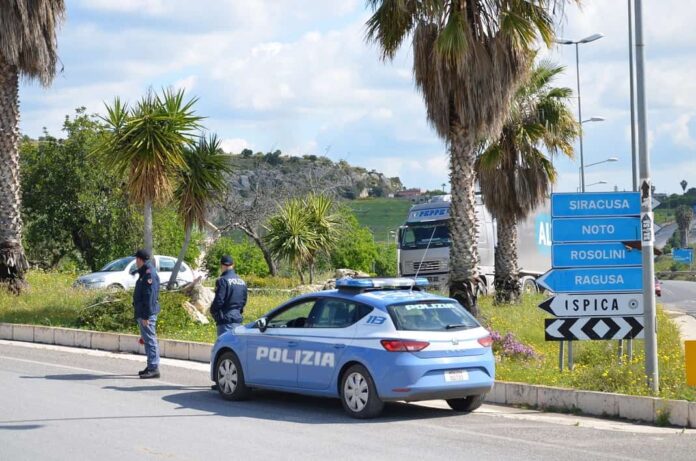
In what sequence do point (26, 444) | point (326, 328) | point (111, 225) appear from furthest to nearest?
point (111, 225), point (326, 328), point (26, 444)

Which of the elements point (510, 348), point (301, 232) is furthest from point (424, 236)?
point (510, 348)

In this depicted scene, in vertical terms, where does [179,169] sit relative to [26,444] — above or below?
above

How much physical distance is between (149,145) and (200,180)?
1.91 metres

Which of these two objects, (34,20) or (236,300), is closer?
(236,300)

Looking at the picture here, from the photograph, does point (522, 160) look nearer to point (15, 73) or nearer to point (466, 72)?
point (466, 72)

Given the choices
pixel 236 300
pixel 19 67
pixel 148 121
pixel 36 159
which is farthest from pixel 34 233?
pixel 236 300

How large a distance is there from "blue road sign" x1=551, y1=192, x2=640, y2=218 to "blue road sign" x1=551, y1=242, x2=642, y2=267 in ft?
1.56

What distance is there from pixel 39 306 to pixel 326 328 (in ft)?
42.6

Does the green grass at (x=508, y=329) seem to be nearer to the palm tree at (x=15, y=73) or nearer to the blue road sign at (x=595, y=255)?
the palm tree at (x=15, y=73)

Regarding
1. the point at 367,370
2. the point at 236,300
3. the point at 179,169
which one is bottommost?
the point at 367,370

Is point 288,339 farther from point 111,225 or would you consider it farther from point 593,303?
point 111,225

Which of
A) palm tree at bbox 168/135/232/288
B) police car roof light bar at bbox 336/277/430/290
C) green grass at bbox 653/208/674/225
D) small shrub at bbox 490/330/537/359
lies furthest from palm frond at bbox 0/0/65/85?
green grass at bbox 653/208/674/225

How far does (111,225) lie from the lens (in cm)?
4300

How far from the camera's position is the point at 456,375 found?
11516 mm
